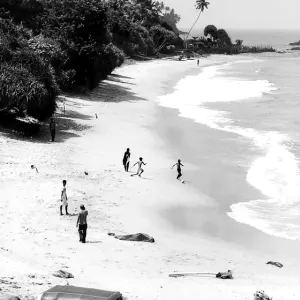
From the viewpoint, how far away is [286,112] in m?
50.2

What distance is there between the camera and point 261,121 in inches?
1772

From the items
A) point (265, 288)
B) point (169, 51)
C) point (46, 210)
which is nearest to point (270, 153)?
point (46, 210)

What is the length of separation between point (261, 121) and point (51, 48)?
18.0 metres

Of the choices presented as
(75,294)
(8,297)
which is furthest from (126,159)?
(75,294)

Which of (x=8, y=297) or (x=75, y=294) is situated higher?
(x=75, y=294)

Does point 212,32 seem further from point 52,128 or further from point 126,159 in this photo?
point 126,159

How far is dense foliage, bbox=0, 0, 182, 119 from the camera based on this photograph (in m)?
30.9

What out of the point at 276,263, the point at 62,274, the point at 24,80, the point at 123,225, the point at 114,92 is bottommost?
the point at 276,263

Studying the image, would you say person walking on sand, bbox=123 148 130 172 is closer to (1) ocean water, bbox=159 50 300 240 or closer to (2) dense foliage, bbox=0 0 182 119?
(1) ocean water, bbox=159 50 300 240

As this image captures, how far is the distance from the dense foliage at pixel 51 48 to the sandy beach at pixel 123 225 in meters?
2.62

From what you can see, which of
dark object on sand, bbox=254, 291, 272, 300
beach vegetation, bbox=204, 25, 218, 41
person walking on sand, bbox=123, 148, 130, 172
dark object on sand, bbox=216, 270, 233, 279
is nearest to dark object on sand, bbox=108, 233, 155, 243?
dark object on sand, bbox=216, 270, 233, 279

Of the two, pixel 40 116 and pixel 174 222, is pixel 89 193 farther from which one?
pixel 40 116

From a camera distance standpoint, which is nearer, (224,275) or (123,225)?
(224,275)

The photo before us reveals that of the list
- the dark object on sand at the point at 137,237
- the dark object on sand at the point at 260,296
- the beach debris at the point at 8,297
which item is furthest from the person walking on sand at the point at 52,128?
the beach debris at the point at 8,297
